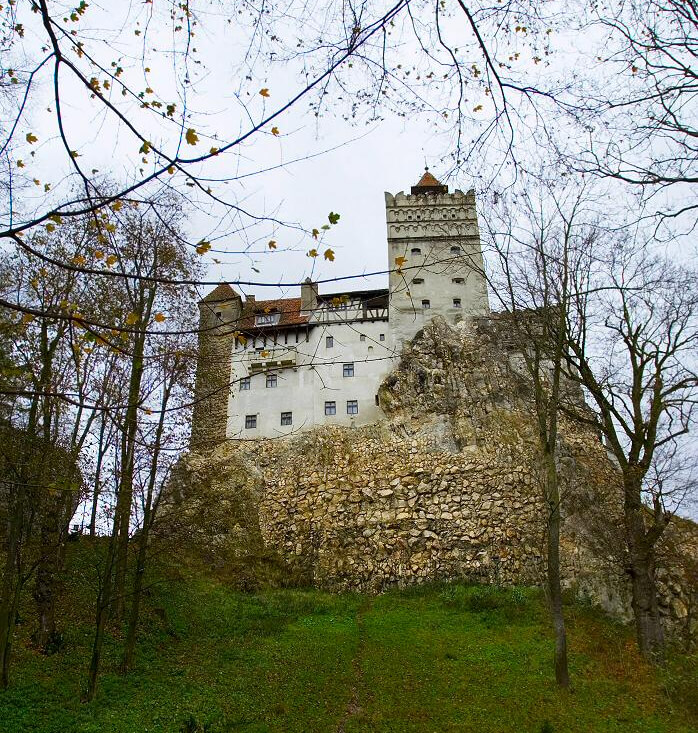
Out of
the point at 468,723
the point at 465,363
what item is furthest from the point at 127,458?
the point at 465,363

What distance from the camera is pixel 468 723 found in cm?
1112

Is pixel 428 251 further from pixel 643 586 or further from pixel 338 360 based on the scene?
pixel 643 586

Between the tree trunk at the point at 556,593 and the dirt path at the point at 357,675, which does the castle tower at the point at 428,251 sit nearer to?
the dirt path at the point at 357,675

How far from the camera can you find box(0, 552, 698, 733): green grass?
10.9 meters

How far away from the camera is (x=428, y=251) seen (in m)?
33.4

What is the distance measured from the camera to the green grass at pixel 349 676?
35.9 feet

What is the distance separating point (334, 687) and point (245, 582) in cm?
1078

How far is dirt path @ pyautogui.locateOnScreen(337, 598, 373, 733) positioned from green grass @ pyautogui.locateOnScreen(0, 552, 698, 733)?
0.05 meters

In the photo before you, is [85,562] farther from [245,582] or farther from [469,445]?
[469,445]

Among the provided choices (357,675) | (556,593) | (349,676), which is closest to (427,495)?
(357,675)

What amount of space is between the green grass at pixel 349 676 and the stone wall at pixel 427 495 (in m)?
3.54

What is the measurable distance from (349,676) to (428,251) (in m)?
24.0

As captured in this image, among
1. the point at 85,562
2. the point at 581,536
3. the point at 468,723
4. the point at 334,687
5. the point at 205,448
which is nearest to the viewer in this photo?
the point at 468,723

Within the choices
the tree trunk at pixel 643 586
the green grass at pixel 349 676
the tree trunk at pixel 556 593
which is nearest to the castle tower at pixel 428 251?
the green grass at pixel 349 676
